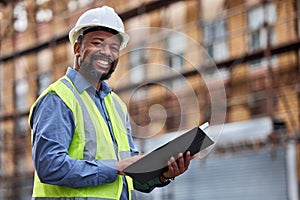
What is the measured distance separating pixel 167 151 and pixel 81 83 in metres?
0.46

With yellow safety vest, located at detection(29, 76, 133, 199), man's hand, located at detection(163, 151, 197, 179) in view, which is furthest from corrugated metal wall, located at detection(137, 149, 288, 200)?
man's hand, located at detection(163, 151, 197, 179)

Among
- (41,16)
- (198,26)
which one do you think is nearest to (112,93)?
(198,26)

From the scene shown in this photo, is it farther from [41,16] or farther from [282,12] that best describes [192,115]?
[41,16]

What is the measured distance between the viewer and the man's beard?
3063 millimetres

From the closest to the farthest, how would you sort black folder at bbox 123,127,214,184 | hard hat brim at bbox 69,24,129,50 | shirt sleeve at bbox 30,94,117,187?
black folder at bbox 123,127,214,184
shirt sleeve at bbox 30,94,117,187
hard hat brim at bbox 69,24,129,50

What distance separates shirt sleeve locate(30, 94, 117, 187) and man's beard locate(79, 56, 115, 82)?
158 mm

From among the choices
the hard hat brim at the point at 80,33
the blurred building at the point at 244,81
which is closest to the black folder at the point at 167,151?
the hard hat brim at the point at 80,33

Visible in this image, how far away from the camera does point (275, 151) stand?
14.5 m

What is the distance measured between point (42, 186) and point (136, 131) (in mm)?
395

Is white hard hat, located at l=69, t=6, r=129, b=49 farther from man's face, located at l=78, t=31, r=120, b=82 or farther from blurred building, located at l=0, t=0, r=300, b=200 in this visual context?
blurred building, located at l=0, t=0, r=300, b=200

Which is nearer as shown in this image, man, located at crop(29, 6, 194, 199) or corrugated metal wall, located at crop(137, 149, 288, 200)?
man, located at crop(29, 6, 194, 199)

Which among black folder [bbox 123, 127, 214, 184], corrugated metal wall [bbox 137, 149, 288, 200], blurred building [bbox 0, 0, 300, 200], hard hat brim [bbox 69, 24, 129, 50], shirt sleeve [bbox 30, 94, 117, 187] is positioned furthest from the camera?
corrugated metal wall [bbox 137, 149, 288, 200]

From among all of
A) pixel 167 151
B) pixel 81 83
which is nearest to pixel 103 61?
pixel 81 83

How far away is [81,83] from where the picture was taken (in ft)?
10.3
